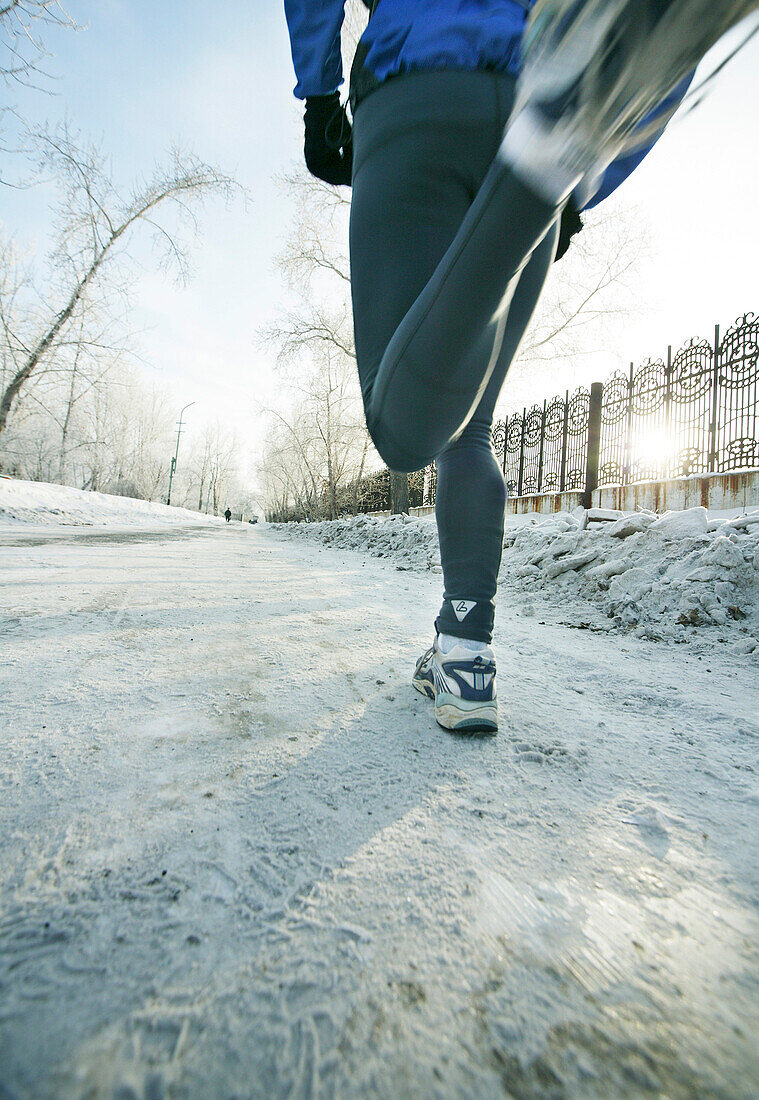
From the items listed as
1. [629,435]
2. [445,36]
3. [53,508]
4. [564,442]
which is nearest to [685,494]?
[629,435]

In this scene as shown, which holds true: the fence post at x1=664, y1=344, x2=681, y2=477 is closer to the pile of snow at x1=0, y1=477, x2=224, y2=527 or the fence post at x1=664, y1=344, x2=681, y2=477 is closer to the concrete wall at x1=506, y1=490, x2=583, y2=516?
the concrete wall at x1=506, y1=490, x2=583, y2=516

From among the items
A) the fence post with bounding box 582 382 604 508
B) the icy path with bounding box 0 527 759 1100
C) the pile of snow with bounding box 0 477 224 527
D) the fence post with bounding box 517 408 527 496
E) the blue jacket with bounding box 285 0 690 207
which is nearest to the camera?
the icy path with bounding box 0 527 759 1100

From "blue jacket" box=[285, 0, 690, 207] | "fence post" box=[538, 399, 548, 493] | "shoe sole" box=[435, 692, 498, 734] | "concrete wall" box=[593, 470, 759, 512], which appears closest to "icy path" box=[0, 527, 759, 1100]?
"shoe sole" box=[435, 692, 498, 734]

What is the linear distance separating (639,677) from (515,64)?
1.51 m

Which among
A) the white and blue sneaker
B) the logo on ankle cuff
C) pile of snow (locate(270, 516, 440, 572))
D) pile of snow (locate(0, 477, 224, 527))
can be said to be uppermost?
pile of snow (locate(0, 477, 224, 527))

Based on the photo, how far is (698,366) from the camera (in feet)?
22.1

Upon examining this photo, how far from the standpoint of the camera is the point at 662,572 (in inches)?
89.5

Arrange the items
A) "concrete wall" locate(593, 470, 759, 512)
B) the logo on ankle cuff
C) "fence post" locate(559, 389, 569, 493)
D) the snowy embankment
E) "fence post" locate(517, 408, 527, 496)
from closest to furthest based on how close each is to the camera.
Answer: the logo on ankle cuff, the snowy embankment, "concrete wall" locate(593, 470, 759, 512), "fence post" locate(559, 389, 569, 493), "fence post" locate(517, 408, 527, 496)

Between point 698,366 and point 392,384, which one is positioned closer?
point 392,384

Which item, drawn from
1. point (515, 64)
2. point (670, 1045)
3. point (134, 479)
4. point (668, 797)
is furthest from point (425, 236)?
point (134, 479)

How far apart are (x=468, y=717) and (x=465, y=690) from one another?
2.3 inches

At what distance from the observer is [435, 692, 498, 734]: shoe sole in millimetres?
958

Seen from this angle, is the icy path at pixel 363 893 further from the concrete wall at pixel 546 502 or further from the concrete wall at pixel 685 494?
the concrete wall at pixel 546 502

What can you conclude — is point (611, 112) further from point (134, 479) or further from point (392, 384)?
point (134, 479)
